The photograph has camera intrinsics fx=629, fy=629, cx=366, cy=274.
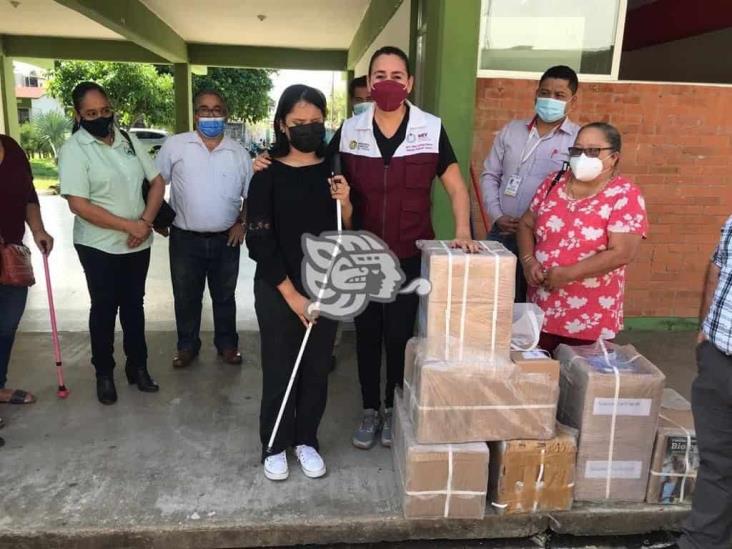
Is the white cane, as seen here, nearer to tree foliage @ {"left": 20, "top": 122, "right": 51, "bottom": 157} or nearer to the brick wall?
the brick wall

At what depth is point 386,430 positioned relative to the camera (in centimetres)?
301

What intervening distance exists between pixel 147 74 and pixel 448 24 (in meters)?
20.3

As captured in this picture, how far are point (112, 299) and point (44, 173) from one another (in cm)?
1909

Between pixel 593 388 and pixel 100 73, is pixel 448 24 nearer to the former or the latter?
pixel 593 388

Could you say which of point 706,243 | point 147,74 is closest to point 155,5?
point 706,243

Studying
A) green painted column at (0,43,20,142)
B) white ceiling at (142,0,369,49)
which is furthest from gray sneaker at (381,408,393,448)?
green painted column at (0,43,20,142)

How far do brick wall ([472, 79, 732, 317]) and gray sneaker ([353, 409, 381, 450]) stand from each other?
1.90m

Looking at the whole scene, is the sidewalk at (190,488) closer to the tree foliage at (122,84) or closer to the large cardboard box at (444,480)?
the large cardboard box at (444,480)

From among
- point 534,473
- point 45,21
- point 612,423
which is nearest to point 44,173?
point 45,21

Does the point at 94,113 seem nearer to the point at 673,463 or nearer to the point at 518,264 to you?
the point at 518,264

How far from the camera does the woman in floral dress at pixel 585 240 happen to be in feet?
8.52

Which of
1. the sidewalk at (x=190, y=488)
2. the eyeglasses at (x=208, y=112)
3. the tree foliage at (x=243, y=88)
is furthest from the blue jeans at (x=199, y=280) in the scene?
the tree foliage at (x=243, y=88)

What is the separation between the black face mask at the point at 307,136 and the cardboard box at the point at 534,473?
54.2 inches

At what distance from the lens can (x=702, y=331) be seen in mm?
2131
